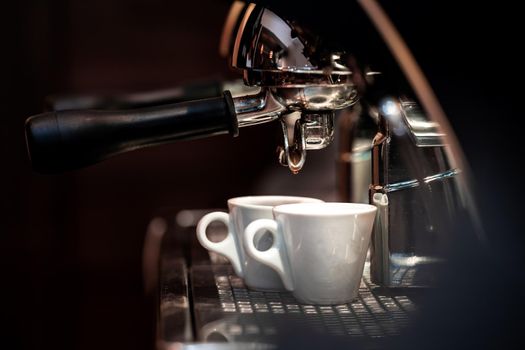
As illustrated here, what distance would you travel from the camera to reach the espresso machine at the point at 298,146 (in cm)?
57

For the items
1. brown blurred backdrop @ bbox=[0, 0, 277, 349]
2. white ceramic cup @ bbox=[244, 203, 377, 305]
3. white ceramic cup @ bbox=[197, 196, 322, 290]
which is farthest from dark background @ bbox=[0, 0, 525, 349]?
white ceramic cup @ bbox=[244, 203, 377, 305]

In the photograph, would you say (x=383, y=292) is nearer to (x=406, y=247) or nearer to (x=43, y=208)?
(x=406, y=247)

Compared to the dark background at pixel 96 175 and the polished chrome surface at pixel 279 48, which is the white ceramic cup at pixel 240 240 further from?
the dark background at pixel 96 175

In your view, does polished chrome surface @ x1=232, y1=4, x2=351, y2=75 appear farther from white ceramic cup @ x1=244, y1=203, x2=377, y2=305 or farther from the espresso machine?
white ceramic cup @ x1=244, y1=203, x2=377, y2=305

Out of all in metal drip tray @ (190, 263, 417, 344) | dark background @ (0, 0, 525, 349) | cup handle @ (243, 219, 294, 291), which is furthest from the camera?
dark background @ (0, 0, 525, 349)

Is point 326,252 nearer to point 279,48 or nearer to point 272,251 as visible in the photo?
point 272,251

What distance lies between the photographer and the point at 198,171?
73.2 inches

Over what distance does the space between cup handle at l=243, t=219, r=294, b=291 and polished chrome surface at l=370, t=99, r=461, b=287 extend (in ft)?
0.24

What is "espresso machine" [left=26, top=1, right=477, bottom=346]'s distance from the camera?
0.57 meters

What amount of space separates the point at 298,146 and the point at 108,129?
0.17 m

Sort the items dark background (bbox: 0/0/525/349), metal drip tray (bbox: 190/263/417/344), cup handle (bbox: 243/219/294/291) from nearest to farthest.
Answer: metal drip tray (bbox: 190/263/417/344) < cup handle (bbox: 243/219/294/291) < dark background (bbox: 0/0/525/349)

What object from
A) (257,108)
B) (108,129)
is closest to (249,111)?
(257,108)

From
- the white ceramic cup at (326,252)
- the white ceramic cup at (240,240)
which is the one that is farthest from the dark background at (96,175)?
the white ceramic cup at (326,252)

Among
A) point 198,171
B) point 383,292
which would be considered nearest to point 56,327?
point 198,171
